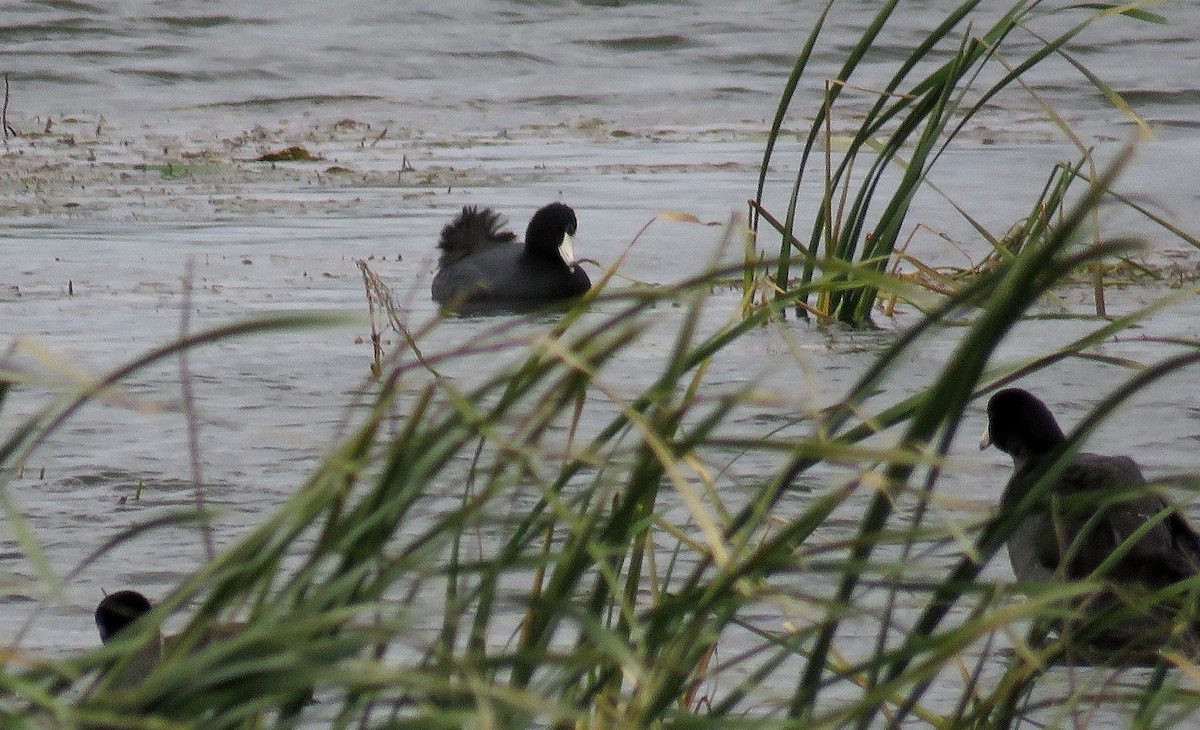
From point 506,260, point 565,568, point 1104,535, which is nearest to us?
point 565,568

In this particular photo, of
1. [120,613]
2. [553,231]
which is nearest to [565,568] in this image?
[120,613]

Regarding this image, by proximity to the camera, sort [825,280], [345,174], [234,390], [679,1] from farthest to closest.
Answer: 1. [679,1]
2. [345,174]
3. [234,390]
4. [825,280]

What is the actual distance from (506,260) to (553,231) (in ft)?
1.07

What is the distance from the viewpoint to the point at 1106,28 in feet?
64.0

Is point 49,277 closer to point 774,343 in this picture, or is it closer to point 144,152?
point 774,343

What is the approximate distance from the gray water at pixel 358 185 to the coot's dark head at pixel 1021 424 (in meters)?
0.14

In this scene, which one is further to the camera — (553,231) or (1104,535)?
(553,231)

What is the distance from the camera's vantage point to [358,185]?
10969mm

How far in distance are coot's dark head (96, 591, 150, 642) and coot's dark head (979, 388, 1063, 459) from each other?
1968 millimetres

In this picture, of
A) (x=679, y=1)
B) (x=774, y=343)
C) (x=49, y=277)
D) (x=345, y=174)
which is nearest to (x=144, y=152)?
(x=345, y=174)

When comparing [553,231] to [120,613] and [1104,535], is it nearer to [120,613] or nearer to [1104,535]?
[1104,535]

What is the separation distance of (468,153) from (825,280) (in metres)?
10.5

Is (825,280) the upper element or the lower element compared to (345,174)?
upper

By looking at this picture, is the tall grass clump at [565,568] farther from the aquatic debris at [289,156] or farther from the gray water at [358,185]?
the aquatic debris at [289,156]
